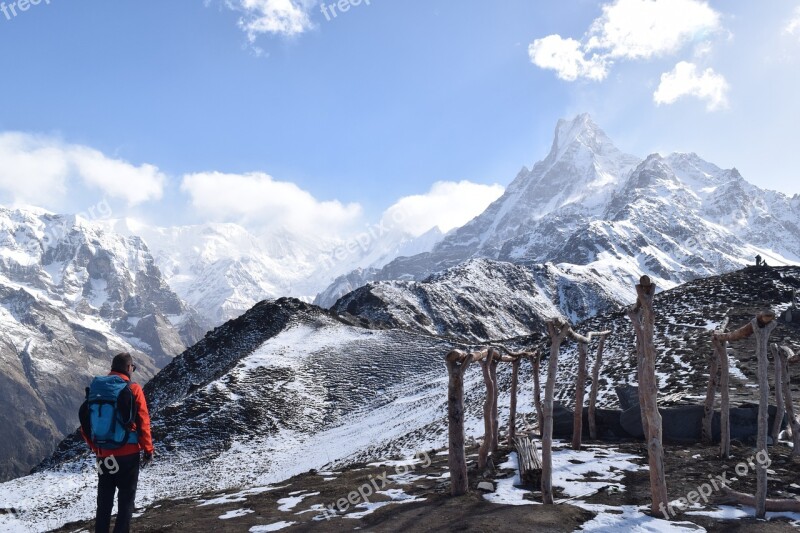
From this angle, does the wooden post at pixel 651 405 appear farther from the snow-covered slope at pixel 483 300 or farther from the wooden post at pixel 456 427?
the snow-covered slope at pixel 483 300

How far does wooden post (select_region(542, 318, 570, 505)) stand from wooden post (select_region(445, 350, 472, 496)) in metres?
1.94

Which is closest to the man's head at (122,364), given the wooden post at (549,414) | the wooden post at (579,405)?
the wooden post at (549,414)

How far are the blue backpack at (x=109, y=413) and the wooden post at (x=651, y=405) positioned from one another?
10.3 metres

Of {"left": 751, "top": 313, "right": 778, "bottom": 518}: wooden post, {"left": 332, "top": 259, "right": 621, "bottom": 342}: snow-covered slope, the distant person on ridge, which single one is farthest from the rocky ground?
{"left": 332, "top": 259, "right": 621, "bottom": 342}: snow-covered slope

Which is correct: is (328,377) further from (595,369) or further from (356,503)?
(356,503)

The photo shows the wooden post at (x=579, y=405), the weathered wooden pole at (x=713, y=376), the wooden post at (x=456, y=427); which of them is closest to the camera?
the wooden post at (x=456, y=427)

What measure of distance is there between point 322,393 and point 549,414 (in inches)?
1371

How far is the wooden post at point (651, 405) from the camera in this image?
10391 mm

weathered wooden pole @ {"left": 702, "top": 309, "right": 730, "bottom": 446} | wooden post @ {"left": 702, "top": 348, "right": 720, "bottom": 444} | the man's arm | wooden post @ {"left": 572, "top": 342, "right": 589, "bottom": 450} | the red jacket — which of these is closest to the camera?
the red jacket

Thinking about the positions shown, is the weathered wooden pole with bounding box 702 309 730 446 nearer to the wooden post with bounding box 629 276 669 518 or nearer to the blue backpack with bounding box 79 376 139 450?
the wooden post with bounding box 629 276 669 518

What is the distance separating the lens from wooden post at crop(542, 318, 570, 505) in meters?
11.5

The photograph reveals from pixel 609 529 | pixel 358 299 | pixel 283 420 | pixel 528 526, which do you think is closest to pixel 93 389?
pixel 528 526

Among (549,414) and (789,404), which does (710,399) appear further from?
(549,414)

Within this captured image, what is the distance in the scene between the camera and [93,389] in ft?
30.9
